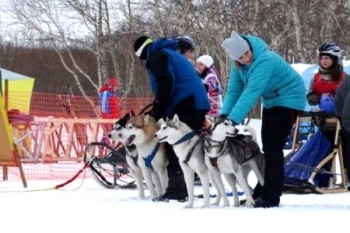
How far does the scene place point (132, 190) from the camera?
8.50 metres

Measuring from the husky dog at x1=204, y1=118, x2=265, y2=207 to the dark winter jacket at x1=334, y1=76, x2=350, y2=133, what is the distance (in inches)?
29.0

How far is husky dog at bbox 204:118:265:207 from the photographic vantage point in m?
6.01

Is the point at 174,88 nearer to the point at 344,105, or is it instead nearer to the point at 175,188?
the point at 175,188

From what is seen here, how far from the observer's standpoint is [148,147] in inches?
272

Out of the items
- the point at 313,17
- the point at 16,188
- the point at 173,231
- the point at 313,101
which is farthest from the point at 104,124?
the point at 313,17

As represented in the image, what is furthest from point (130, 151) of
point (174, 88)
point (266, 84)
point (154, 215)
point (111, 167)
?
point (111, 167)

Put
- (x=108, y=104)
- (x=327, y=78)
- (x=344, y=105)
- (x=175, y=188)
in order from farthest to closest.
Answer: (x=108, y=104), (x=327, y=78), (x=175, y=188), (x=344, y=105)

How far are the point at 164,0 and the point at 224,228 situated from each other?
67.5 ft

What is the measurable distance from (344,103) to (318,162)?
148 cm

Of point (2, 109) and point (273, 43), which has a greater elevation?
point (273, 43)

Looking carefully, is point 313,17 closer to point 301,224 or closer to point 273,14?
point 273,14

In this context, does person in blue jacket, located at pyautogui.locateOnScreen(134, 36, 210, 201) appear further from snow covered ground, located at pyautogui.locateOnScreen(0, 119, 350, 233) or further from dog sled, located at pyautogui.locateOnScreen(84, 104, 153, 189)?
dog sled, located at pyautogui.locateOnScreen(84, 104, 153, 189)

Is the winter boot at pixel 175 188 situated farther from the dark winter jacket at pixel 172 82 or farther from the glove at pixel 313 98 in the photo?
the glove at pixel 313 98

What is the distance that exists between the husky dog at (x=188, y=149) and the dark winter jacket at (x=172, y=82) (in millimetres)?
397
